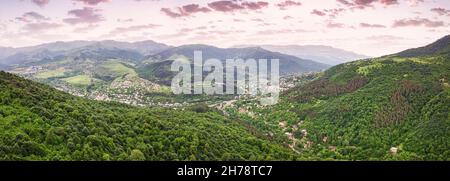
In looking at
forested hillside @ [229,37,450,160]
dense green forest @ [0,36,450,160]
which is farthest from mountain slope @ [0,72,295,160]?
forested hillside @ [229,37,450,160]

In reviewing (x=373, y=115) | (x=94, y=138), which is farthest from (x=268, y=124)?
(x=94, y=138)

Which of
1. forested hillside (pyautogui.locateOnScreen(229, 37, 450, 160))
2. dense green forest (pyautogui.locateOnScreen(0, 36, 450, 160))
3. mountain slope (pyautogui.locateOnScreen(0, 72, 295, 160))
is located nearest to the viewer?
mountain slope (pyautogui.locateOnScreen(0, 72, 295, 160))

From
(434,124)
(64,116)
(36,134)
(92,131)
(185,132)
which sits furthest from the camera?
(434,124)

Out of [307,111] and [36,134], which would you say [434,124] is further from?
[36,134]

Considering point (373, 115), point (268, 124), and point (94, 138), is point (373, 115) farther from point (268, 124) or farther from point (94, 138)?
point (94, 138)

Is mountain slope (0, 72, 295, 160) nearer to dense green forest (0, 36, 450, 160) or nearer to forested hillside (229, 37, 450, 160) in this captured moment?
dense green forest (0, 36, 450, 160)
